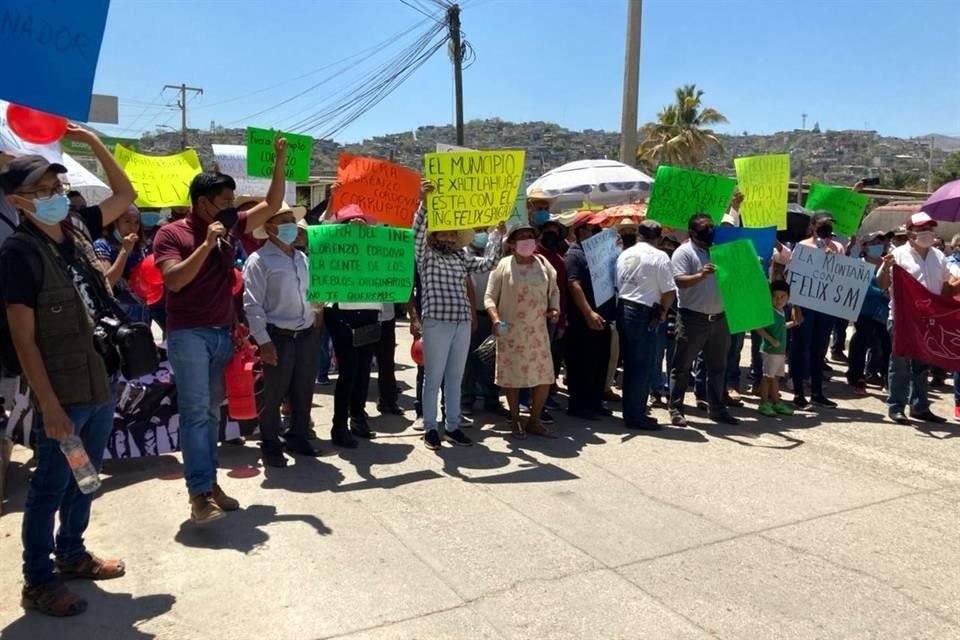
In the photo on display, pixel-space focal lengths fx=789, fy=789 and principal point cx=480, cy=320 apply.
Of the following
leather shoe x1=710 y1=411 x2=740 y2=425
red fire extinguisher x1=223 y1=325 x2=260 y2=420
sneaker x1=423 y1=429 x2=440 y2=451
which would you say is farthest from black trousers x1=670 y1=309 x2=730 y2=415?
→ red fire extinguisher x1=223 y1=325 x2=260 y2=420

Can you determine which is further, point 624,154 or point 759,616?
point 624,154

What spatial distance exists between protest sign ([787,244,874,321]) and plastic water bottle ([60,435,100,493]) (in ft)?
21.9

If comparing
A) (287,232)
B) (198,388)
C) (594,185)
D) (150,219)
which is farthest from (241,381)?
(594,185)

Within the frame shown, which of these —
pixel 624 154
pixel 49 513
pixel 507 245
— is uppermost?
pixel 624 154

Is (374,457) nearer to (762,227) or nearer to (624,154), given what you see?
(762,227)

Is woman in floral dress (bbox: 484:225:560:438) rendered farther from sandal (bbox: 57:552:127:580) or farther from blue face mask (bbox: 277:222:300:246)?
sandal (bbox: 57:552:127:580)

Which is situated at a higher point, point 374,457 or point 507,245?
point 507,245

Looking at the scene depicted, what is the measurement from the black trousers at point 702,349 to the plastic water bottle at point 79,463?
205 inches

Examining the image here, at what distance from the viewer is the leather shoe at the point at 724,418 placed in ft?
23.9

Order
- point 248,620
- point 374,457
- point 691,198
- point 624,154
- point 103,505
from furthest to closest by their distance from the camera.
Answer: point 624,154
point 691,198
point 374,457
point 103,505
point 248,620

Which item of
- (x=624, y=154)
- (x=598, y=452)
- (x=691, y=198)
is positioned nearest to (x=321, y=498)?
(x=598, y=452)

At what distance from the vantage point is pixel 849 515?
16.2ft

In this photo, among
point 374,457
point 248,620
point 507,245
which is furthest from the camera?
point 507,245

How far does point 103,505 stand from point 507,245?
362 cm
